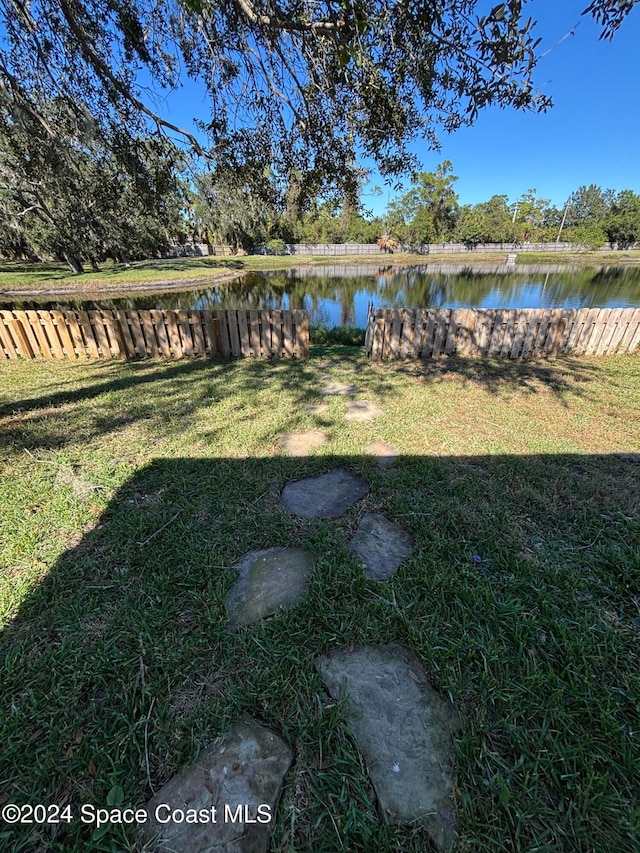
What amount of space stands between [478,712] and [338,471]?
5.89 feet

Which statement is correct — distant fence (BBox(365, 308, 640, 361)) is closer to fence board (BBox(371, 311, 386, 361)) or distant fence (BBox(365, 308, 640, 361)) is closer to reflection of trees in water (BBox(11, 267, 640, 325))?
fence board (BBox(371, 311, 386, 361))

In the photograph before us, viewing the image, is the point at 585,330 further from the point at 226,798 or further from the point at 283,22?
the point at 226,798

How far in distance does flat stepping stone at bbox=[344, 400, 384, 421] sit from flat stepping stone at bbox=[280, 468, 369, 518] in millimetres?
1131

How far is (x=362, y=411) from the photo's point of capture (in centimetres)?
407

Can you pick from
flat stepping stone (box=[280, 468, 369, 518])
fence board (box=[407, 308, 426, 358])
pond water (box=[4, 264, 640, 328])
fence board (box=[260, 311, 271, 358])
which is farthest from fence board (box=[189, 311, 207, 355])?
pond water (box=[4, 264, 640, 328])

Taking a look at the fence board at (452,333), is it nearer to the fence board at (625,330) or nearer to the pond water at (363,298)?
the fence board at (625,330)

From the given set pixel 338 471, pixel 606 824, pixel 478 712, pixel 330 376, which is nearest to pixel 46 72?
pixel 330 376

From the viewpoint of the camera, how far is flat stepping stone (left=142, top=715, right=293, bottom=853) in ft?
3.29

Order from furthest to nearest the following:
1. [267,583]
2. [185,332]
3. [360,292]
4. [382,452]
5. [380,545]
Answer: [360,292] < [185,332] < [382,452] < [380,545] < [267,583]

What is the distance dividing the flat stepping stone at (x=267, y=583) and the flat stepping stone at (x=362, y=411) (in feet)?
6.79

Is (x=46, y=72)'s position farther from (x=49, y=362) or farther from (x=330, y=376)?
(x=330, y=376)

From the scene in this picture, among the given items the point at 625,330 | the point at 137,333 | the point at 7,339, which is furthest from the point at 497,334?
the point at 7,339

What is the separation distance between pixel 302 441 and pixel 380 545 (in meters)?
1.49

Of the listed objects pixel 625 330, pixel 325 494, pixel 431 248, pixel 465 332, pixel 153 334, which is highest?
pixel 431 248
